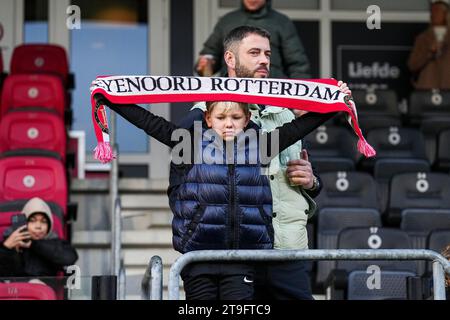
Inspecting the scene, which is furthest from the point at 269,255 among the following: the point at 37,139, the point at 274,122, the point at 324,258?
the point at 37,139

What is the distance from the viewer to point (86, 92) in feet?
39.1

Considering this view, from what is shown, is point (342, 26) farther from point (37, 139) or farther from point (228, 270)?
point (228, 270)

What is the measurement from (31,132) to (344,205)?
2.54 metres

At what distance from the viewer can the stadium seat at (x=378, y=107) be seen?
36.7ft

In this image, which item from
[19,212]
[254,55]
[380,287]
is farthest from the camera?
[19,212]

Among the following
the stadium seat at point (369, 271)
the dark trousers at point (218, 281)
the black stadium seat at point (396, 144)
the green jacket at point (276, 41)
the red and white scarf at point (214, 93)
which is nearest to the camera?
the dark trousers at point (218, 281)

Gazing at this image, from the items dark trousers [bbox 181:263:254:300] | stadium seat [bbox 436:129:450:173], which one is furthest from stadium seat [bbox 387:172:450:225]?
dark trousers [bbox 181:263:254:300]

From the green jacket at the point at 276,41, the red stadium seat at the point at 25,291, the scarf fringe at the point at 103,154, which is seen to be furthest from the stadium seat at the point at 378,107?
the scarf fringe at the point at 103,154

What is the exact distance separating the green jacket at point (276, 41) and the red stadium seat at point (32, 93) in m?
1.58

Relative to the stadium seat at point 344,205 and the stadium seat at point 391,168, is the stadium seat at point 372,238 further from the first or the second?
the stadium seat at point 391,168

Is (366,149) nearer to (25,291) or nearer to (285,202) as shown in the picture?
(285,202)

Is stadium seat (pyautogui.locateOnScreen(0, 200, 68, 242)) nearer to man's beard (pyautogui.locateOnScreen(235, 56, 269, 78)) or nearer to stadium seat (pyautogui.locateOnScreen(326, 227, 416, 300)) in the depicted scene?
stadium seat (pyautogui.locateOnScreen(326, 227, 416, 300))

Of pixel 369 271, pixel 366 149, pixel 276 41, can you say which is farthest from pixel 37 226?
pixel 366 149

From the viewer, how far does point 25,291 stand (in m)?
6.15
